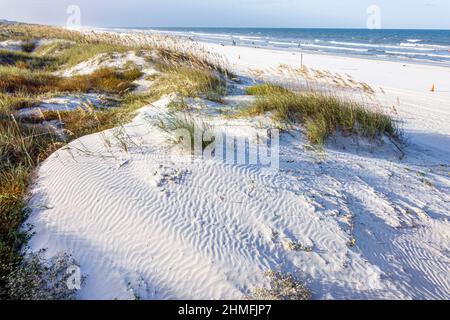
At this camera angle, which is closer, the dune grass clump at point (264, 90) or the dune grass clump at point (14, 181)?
the dune grass clump at point (14, 181)

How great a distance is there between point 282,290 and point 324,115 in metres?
3.74

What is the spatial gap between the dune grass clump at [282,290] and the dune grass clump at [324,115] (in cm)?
301

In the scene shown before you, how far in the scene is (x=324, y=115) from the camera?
18.8 ft

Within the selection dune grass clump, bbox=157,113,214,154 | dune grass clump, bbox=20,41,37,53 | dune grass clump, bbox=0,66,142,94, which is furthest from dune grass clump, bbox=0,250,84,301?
A: dune grass clump, bbox=20,41,37,53

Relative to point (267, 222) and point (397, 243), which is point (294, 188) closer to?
point (267, 222)

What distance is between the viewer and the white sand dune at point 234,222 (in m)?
2.89

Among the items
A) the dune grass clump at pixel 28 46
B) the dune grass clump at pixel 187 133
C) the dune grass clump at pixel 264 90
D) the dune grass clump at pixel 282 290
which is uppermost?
the dune grass clump at pixel 28 46

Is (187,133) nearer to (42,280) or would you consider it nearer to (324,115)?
(42,280)

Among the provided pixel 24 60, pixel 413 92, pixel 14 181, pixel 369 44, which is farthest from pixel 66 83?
pixel 369 44

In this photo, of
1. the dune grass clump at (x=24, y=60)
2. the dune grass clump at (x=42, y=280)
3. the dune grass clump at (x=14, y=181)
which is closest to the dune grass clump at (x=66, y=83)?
the dune grass clump at (x=14, y=181)

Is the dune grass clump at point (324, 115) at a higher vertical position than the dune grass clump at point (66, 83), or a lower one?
lower

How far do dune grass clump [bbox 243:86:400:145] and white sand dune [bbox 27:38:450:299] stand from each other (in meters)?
0.88

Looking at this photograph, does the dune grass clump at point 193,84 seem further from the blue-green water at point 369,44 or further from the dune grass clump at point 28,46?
the dune grass clump at point 28,46
